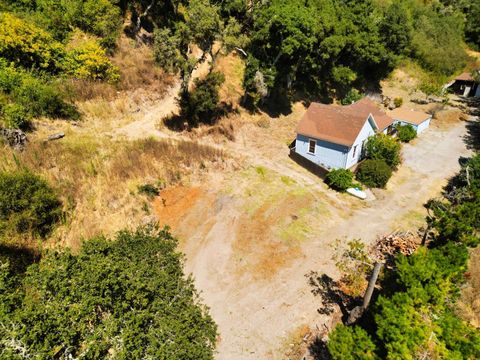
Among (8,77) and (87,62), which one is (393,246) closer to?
(87,62)

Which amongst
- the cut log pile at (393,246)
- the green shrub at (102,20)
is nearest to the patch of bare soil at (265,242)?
the cut log pile at (393,246)

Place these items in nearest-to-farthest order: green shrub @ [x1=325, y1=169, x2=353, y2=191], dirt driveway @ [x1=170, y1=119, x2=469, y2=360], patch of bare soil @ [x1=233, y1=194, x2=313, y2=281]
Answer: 1. dirt driveway @ [x1=170, y1=119, x2=469, y2=360]
2. patch of bare soil @ [x1=233, y1=194, x2=313, y2=281]
3. green shrub @ [x1=325, y1=169, x2=353, y2=191]

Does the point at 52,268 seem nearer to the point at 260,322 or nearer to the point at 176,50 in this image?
the point at 260,322

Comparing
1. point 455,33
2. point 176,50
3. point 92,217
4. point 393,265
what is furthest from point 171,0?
point 455,33

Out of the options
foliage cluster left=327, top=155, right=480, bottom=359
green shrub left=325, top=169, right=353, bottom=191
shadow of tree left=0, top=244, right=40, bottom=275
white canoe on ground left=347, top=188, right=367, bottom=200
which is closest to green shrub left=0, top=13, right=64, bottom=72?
shadow of tree left=0, top=244, right=40, bottom=275

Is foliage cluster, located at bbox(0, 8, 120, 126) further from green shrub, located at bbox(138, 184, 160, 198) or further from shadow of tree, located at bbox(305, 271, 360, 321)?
shadow of tree, located at bbox(305, 271, 360, 321)

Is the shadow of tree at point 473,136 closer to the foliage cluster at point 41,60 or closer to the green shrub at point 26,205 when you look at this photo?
the foliage cluster at point 41,60
